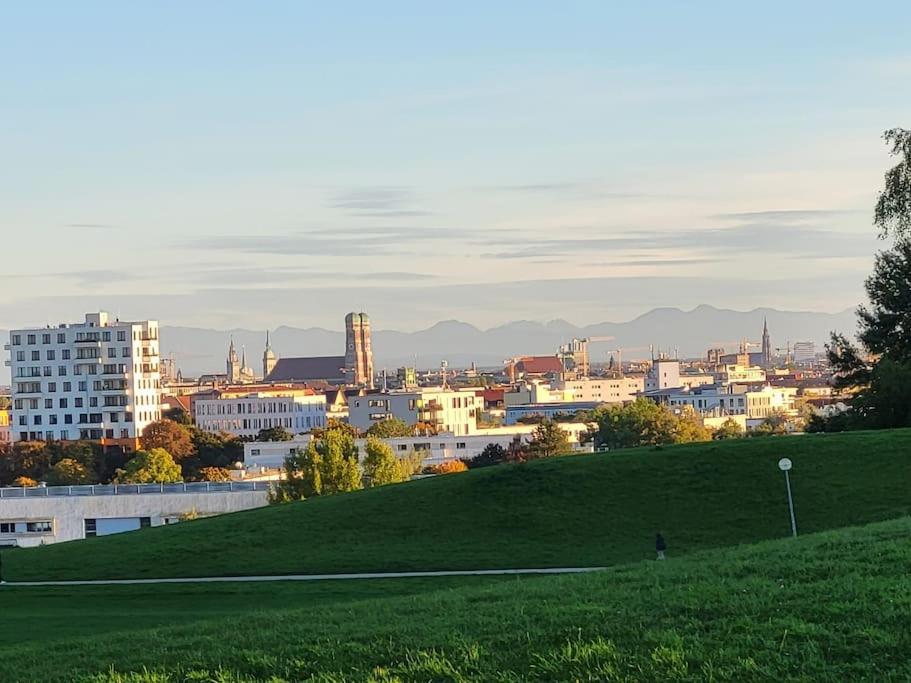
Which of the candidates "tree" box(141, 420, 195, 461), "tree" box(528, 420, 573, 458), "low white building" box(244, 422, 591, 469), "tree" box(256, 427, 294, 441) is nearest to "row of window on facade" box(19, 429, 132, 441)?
"tree" box(256, 427, 294, 441)

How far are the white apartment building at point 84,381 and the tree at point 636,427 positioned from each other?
51835 mm

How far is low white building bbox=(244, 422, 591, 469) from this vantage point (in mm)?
124575

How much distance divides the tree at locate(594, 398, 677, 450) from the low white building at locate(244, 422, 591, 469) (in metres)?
2.67

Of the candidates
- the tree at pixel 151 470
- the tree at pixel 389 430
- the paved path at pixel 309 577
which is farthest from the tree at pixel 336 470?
the tree at pixel 389 430

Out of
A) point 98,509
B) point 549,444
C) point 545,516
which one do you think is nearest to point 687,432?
point 549,444

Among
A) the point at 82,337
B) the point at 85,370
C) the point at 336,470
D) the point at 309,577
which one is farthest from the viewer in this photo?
the point at 85,370

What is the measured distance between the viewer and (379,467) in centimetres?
7275

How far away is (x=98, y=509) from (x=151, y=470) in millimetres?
31230

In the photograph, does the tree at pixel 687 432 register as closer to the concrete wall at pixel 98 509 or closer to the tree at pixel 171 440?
the tree at pixel 171 440

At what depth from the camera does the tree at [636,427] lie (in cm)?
11215

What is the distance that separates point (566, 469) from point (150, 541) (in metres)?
10.2

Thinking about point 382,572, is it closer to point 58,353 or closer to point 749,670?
point 749,670

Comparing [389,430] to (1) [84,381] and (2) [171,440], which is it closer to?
(2) [171,440]

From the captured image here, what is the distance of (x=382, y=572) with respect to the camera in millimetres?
30438
